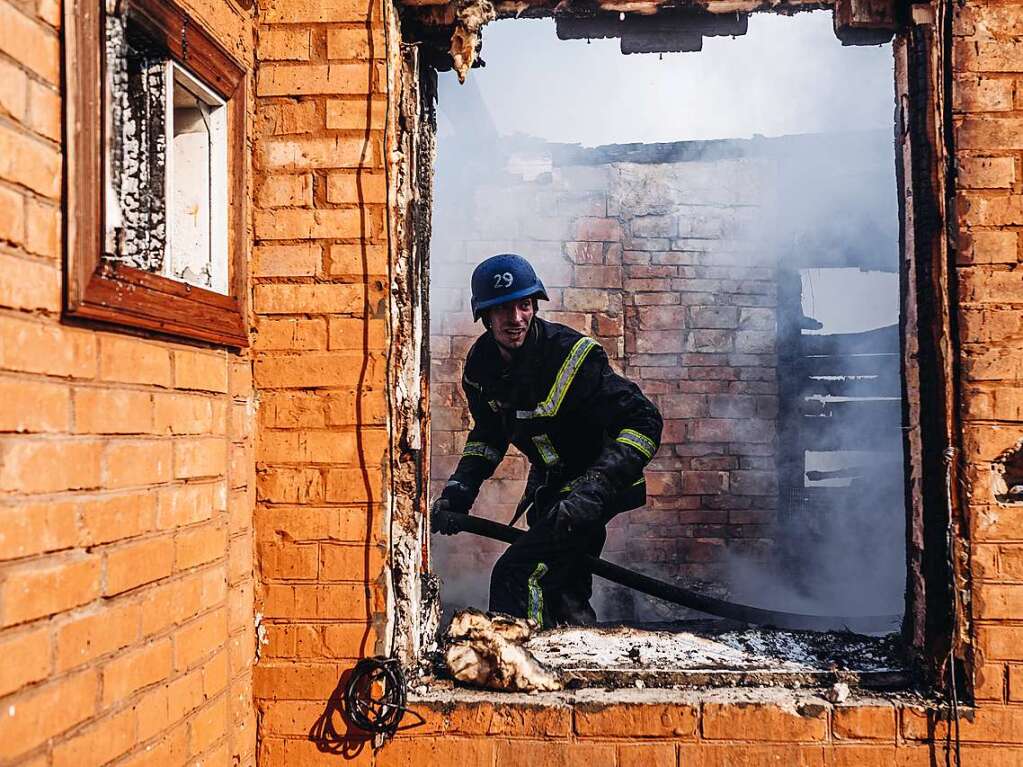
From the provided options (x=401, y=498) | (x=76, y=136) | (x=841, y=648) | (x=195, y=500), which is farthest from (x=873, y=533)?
(x=76, y=136)

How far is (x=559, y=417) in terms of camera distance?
4941mm

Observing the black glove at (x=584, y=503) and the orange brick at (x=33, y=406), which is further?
the black glove at (x=584, y=503)

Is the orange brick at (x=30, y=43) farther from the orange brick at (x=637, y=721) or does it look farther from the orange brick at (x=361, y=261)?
the orange brick at (x=637, y=721)

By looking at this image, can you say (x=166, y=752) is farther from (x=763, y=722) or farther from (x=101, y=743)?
(x=763, y=722)

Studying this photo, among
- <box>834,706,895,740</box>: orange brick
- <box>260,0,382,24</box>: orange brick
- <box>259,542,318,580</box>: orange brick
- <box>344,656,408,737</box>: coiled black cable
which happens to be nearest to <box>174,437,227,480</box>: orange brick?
<box>259,542,318,580</box>: orange brick

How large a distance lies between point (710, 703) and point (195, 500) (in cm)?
171

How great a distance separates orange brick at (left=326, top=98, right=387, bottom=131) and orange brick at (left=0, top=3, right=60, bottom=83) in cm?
104

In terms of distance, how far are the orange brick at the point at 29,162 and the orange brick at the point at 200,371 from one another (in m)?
0.58

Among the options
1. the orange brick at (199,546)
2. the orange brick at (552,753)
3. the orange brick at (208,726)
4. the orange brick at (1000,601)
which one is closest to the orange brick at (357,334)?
the orange brick at (199,546)

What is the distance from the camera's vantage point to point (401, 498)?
267 cm

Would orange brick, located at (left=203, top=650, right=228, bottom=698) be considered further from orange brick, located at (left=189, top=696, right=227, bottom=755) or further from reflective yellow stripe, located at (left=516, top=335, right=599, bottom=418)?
reflective yellow stripe, located at (left=516, top=335, right=599, bottom=418)

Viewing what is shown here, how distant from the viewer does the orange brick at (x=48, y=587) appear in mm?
1519

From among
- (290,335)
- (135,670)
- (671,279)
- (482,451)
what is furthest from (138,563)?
(671,279)

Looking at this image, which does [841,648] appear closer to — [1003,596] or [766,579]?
[1003,596]
